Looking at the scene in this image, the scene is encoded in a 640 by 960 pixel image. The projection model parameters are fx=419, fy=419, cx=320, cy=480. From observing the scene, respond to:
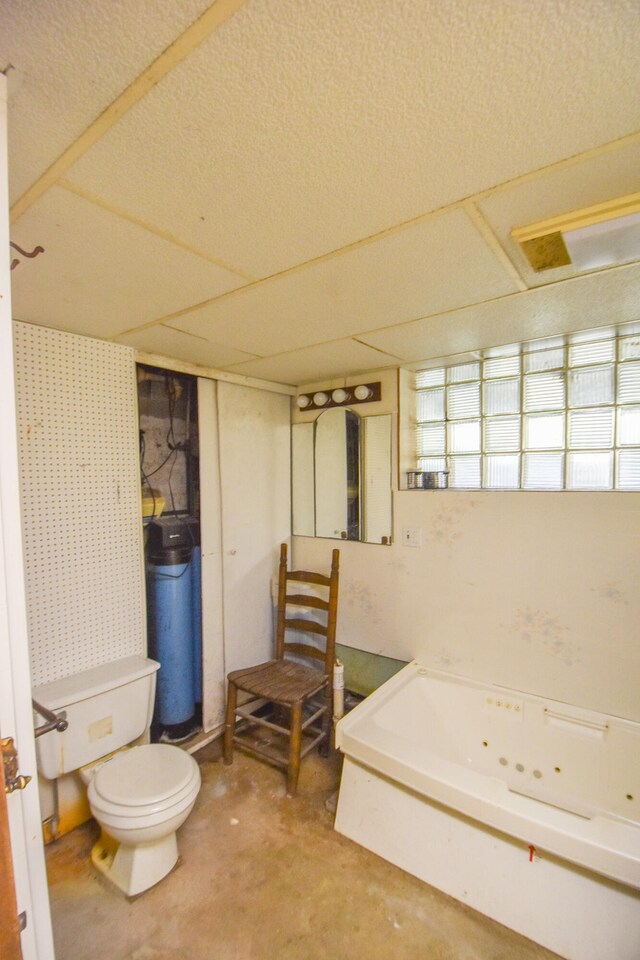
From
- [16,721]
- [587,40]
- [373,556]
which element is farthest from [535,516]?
[16,721]

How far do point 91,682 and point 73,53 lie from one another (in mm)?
1941

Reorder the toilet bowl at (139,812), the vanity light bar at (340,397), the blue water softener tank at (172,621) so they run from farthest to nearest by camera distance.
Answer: the vanity light bar at (340,397) → the blue water softener tank at (172,621) → the toilet bowl at (139,812)

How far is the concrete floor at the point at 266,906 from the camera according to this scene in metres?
1.33

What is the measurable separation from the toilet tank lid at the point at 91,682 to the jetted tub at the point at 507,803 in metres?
0.93

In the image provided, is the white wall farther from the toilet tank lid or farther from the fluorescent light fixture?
the toilet tank lid

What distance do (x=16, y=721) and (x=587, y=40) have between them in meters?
1.25

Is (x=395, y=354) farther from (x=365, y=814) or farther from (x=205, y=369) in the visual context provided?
(x=365, y=814)

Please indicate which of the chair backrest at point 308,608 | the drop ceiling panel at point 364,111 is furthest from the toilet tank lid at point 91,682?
the drop ceiling panel at point 364,111

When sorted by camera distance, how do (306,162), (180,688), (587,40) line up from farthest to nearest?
(180,688), (306,162), (587,40)

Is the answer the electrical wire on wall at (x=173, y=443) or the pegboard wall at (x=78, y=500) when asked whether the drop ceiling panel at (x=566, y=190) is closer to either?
the pegboard wall at (x=78, y=500)

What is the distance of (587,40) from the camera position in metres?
0.57

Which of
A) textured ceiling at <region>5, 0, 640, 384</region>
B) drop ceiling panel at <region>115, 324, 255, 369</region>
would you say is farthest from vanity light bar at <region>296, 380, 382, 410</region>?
textured ceiling at <region>5, 0, 640, 384</region>

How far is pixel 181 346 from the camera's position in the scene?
1971 mm

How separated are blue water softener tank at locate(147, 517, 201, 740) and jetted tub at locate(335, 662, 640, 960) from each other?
95 cm
